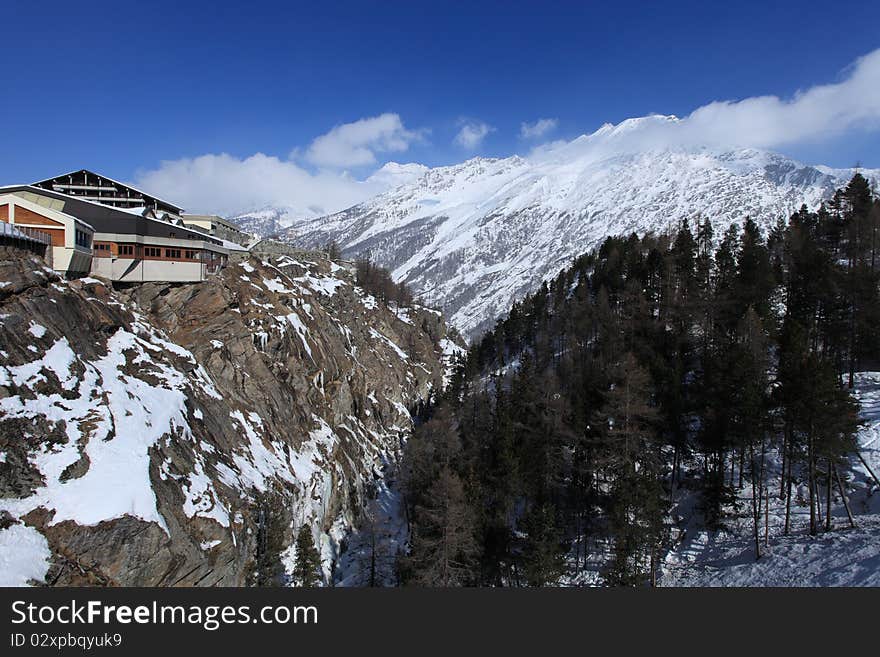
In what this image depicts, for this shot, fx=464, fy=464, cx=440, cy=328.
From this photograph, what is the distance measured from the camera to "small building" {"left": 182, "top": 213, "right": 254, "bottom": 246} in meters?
67.9

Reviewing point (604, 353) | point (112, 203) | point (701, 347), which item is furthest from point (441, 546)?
point (112, 203)

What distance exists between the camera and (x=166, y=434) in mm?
25438

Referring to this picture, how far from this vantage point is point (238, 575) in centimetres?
2528

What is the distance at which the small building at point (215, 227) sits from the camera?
6795cm

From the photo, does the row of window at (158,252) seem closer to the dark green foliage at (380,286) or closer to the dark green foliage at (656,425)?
the dark green foliage at (656,425)

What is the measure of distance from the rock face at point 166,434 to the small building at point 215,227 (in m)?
20.3

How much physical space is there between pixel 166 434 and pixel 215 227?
180ft

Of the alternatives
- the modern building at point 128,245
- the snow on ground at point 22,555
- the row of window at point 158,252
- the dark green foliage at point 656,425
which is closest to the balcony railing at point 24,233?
the modern building at point 128,245

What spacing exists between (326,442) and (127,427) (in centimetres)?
2451

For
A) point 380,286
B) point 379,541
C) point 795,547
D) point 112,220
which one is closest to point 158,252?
point 112,220

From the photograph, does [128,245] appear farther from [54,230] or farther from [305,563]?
[305,563]

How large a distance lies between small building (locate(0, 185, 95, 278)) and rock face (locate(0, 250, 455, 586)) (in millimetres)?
2465

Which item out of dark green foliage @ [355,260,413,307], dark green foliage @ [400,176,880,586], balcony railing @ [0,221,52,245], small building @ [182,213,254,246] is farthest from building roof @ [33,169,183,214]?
dark green foliage @ [355,260,413,307]

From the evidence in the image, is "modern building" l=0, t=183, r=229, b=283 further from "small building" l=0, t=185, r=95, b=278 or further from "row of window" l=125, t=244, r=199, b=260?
"small building" l=0, t=185, r=95, b=278
